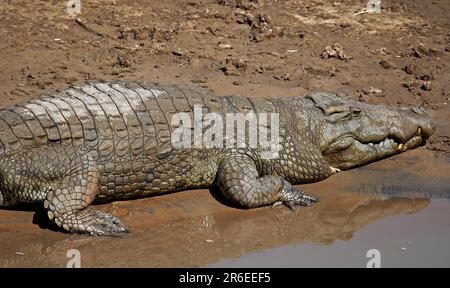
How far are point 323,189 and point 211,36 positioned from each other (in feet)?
11.1

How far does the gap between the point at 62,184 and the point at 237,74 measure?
3.32 m

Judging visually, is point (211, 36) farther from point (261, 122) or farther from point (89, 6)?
point (261, 122)

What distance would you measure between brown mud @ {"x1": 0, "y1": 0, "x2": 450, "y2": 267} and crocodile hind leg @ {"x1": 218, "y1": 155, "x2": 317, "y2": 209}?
0.11 meters

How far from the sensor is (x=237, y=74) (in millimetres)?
8711

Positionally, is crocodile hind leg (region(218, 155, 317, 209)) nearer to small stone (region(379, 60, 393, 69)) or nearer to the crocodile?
the crocodile

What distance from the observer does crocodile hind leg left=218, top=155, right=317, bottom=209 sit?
6.44 meters

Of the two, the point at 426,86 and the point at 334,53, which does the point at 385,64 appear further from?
the point at 426,86

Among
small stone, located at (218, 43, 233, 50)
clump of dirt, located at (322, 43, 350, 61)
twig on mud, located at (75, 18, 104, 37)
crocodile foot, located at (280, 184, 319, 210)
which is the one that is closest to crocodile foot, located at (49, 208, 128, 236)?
crocodile foot, located at (280, 184, 319, 210)

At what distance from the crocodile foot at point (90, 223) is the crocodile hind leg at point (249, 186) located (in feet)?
3.29

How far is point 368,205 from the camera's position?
6.79 m

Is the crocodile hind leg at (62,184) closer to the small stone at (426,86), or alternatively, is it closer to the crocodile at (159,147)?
the crocodile at (159,147)

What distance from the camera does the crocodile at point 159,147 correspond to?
595 centimetres

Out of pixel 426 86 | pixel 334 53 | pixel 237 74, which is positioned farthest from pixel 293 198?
pixel 334 53
